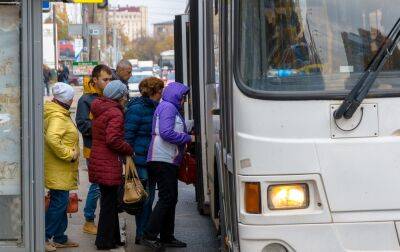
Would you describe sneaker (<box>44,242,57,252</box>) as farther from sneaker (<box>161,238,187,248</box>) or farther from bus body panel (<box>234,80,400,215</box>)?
bus body panel (<box>234,80,400,215</box>)

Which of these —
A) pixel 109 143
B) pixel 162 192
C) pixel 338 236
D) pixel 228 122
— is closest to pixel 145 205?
pixel 162 192

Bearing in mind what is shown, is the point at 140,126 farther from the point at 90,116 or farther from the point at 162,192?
the point at 90,116

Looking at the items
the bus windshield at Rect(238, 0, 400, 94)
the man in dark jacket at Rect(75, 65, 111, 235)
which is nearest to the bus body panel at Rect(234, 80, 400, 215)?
the bus windshield at Rect(238, 0, 400, 94)

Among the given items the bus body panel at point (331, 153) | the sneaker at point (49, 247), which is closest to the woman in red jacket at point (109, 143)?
the sneaker at point (49, 247)

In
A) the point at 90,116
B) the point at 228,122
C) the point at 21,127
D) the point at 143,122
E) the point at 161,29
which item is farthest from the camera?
the point at 161,29

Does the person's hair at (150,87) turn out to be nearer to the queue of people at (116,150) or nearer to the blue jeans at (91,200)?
the queue of people at (116,150)

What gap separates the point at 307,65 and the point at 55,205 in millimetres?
3623

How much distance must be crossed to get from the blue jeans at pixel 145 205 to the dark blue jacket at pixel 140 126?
100 millimetres

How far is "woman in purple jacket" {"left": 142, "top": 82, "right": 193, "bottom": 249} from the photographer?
24.0ft

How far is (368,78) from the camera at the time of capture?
442cm

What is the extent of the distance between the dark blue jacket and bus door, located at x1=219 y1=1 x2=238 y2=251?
2219 millimetres

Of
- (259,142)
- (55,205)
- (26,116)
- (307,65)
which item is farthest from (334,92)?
(55,205)

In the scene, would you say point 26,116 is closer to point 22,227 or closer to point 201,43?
point 22,227

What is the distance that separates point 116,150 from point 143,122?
54 cm
